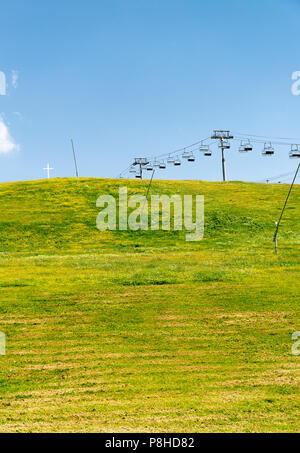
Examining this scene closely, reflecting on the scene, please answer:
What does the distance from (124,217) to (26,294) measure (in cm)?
4028

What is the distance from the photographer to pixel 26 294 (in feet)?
78.1

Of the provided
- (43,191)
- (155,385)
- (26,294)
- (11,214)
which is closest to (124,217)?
(11,214)

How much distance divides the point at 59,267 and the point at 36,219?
3071cm

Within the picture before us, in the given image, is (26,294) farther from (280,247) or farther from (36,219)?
(36,219)

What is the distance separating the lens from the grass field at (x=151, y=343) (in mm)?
11047

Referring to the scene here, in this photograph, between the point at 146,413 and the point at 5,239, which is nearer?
the point at 146,413

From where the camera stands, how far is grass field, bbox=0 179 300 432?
1105 cm

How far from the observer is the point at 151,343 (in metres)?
16.3

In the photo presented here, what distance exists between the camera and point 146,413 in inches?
434

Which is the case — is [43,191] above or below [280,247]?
above
